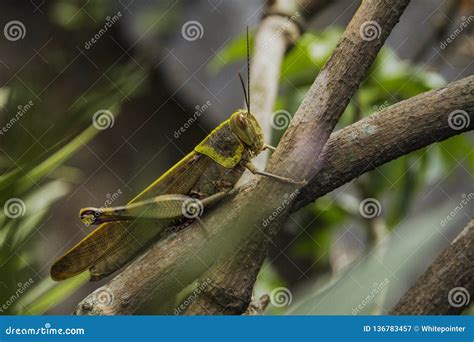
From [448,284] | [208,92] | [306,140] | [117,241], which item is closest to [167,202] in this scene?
[117,241]

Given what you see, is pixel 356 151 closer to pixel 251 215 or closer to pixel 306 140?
pixel 306 140

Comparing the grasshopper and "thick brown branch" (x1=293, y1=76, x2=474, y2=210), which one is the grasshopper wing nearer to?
the grasshopper

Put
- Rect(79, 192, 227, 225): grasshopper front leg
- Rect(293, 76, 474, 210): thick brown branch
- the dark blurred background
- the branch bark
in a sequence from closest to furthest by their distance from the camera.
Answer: the branch bark, Rect(293, 76, 474, 210): thick brown branch, Rect(79, 192, 227, 225): grasshopper front leg, the dark blurred background

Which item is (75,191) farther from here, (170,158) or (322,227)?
(322,227)

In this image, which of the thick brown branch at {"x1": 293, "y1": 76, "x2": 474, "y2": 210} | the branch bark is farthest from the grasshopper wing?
the branch bark

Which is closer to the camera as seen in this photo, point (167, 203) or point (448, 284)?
point (448, 284)

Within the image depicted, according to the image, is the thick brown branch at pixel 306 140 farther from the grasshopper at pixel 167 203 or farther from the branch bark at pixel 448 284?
the branch bark at pixel 448 284
